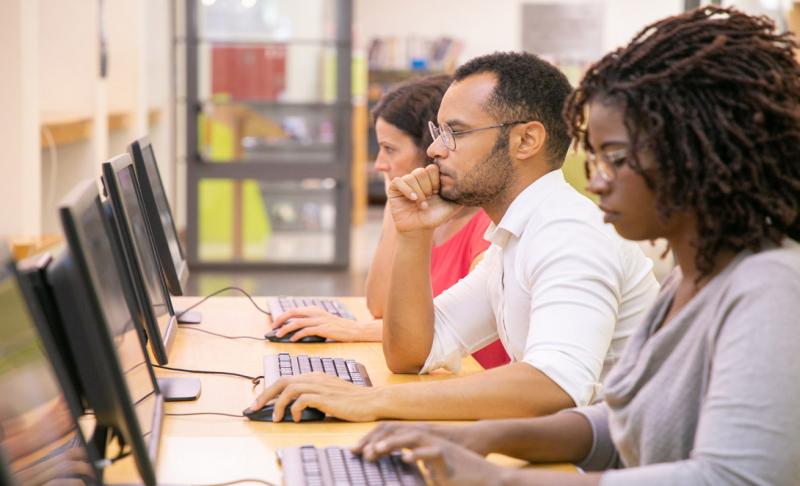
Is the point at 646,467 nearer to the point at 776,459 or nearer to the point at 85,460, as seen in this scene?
the point at 776,459

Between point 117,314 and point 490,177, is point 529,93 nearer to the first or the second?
point 490,177

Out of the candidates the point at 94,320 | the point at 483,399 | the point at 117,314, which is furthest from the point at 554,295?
the point at 94,320

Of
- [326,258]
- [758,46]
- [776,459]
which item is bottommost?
[326,258]

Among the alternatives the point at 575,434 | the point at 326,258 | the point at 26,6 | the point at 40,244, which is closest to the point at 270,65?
the point at 326,258

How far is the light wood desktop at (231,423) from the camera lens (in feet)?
4.71

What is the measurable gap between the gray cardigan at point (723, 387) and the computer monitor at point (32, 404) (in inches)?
23.9

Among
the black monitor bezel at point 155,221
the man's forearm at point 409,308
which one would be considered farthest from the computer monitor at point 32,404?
the black monitor bezel at point 155,221

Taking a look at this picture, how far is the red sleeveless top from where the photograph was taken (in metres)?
2.60

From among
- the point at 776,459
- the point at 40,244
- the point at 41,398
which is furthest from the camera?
the point at 40,244

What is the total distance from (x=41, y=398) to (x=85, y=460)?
17cm

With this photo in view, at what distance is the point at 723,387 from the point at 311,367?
96 cm

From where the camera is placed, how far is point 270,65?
6980mm

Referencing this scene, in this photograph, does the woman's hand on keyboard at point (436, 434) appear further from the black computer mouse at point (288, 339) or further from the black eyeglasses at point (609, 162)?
the black computer mouse at point (288, 339)

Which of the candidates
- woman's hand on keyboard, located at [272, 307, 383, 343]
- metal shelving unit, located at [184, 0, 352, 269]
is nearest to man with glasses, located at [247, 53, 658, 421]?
woman's hand on keyboard, located at [272, 307, 383, 343]
